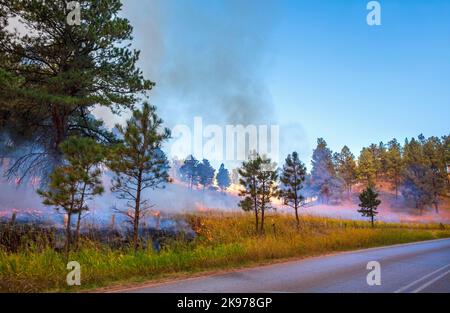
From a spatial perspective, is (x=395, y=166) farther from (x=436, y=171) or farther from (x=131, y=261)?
(x=131, y=261)

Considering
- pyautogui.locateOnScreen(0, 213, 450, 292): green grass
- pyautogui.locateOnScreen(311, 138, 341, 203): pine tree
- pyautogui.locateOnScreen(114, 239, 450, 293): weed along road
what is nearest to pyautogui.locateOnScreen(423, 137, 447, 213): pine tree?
pyautogui.locateOnScreen(311, 138, 341, 203): pine tree

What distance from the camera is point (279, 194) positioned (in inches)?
1009

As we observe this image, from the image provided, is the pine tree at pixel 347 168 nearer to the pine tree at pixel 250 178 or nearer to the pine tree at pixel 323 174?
the pine tree at pixel 323 174

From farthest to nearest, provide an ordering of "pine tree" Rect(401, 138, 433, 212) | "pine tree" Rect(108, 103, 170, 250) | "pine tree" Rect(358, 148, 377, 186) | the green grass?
"pine tree" Rect(358, 148, 377, 186)
"pine tree" Rect(401, 138, 433, 212)
"pine tree" Rect(108, 103, 170, 250)
the green grass

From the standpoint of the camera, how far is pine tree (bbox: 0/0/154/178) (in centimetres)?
1897

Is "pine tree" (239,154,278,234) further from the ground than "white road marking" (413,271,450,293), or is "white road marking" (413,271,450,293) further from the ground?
"pine tree" (239,154,278,234)

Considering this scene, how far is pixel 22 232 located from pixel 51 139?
5.87 meters

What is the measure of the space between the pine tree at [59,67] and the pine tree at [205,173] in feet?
321

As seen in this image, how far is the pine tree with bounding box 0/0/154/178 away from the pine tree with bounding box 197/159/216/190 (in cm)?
9796

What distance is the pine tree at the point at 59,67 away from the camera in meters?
19.0

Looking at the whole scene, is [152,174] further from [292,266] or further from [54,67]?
[54,67]

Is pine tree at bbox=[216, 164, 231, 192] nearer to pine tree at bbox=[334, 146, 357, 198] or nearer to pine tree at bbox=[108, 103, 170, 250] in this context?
pine tree at bbox=[334, 146, 357, 198]

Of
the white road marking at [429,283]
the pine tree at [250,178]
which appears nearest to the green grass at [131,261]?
the white road marking at [429,283]

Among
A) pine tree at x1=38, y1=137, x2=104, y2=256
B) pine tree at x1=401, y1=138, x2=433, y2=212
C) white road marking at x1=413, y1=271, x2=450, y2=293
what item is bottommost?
white road marking at x1=413, y1=271, x2=450, y2=293
